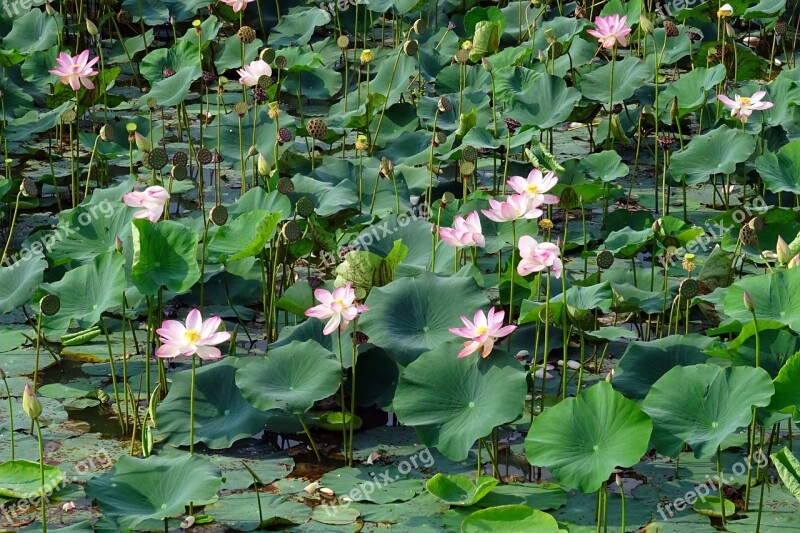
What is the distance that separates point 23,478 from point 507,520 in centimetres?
121

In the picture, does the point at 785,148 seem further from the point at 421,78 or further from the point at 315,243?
the point at 421,78

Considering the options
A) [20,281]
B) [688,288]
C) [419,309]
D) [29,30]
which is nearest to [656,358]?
[688,288]

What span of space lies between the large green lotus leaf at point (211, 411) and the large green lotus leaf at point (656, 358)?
1001 millimetres

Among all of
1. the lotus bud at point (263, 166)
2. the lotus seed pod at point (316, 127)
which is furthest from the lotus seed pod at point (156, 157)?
the lotus seed pod at point (316, 127)

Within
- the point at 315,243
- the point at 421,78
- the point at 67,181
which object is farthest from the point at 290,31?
the point at 315,243

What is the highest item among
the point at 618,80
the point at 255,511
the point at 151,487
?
the point at 618,80

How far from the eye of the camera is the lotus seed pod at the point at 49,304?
3252mm

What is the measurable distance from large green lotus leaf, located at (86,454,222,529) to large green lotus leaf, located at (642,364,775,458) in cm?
108

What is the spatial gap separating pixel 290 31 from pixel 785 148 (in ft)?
9.77

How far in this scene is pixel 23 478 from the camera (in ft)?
9.52

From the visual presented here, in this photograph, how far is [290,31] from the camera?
6.25 metres

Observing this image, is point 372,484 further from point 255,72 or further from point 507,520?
point 255,72

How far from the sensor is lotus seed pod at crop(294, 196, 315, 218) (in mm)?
3789

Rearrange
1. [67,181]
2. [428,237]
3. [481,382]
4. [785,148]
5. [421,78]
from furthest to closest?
[421,78] < [67,181] < [785,148] < [428,237] < [481,382]
